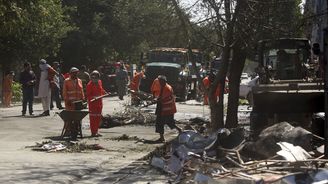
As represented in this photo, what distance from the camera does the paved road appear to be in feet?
31.8

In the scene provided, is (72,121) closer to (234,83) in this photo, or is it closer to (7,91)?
(234,83)

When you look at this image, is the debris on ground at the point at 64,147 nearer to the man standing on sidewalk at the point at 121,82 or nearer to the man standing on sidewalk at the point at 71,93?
the man standing on sidewalk at the point at 71,93

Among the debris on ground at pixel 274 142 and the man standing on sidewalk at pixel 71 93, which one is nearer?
the debris on ground at pixel 274 142

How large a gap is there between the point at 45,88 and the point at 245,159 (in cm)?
1176

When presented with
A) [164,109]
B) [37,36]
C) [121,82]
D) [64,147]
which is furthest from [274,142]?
[121,82]

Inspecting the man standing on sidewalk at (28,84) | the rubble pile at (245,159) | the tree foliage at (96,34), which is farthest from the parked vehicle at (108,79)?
the rubble pile at (245,159)

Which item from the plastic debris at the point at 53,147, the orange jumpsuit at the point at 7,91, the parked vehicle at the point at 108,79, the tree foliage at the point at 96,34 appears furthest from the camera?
the parked vehicle at the point at 108,79

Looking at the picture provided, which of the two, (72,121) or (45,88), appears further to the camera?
(45,88)

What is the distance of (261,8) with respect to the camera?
41.4 ft

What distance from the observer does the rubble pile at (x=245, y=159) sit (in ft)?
25.3

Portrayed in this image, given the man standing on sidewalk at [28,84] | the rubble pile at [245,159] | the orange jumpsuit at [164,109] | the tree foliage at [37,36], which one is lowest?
the rubble pile at [245,159]

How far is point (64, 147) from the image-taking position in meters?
12.7

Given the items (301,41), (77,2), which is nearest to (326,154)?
(301,41)

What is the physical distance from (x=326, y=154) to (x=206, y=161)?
Answer: 5.93 ft
